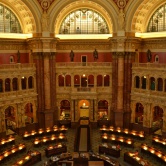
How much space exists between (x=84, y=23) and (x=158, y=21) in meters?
11.4

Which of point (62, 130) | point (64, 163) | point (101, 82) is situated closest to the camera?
point (64, 163)

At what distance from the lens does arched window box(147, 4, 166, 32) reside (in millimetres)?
32169

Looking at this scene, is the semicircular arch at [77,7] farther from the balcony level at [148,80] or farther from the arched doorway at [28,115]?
the arched doorway at [28,115]

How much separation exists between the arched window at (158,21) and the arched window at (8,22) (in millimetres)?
20292

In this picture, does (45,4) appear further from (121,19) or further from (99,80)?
(99,80)

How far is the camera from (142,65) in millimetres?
30969

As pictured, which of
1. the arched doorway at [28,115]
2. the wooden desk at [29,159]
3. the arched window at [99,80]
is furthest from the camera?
the arched window at [99,80]

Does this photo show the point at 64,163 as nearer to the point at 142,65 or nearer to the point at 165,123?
the point at 165,123

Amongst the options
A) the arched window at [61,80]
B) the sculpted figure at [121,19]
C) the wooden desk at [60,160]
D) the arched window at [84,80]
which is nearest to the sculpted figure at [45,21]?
the arched window at [61,80]

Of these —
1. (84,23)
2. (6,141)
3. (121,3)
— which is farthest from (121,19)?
(6,141)

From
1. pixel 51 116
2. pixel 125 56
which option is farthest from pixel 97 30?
pixel 51 116

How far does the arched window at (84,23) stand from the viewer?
34.8 metres

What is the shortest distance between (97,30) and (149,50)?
29.2 feet

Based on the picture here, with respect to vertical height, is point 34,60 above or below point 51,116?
above
